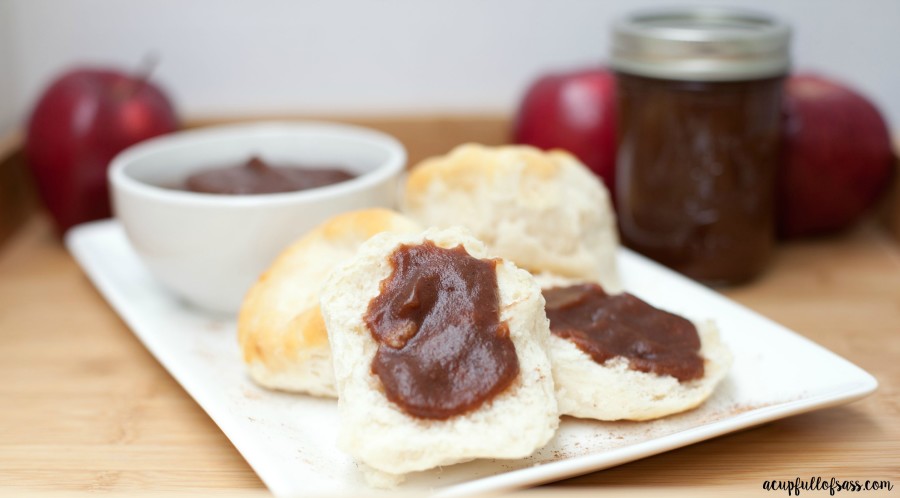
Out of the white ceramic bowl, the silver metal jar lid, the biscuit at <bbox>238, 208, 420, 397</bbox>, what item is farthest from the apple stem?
the silver metal jar lid

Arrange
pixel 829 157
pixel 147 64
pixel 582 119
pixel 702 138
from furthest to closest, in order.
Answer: pixel 147 64
pixel 582 119
pixel 829 157
pixel 702 138

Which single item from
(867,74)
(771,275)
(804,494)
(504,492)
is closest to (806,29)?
(867,74)

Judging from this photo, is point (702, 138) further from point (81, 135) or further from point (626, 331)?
point (81, 135)

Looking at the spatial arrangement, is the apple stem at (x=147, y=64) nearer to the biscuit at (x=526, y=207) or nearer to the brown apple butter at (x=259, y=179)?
the brown apple butter at (x=259, y=179)

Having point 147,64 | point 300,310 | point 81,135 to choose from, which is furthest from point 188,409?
point 147,64

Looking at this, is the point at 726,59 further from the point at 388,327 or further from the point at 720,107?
the point at 388,327

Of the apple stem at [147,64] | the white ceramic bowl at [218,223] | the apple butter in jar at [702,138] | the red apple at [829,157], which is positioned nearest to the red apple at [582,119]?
the apple butter in jar at [702,138]

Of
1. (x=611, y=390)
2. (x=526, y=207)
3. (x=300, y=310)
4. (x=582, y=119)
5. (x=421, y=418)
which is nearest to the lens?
(x=421, y=418)

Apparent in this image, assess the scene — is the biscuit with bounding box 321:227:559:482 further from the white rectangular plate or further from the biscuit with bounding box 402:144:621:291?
the biscuit with bounding box 402:144:621:291
